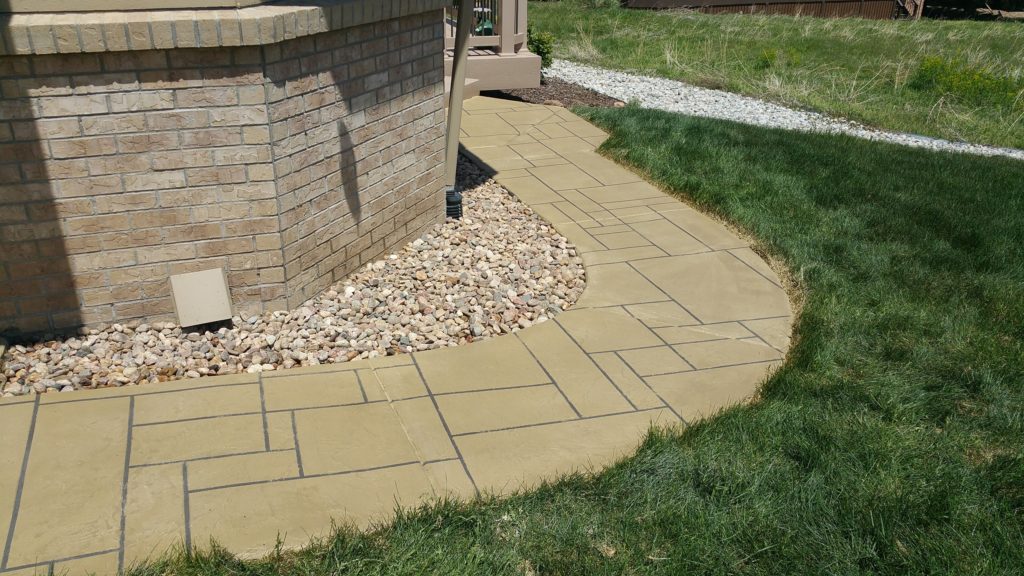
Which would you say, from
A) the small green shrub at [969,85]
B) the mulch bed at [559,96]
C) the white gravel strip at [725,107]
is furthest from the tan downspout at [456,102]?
the small green shrub at [969,85]

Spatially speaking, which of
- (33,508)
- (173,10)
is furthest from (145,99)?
(33,508)

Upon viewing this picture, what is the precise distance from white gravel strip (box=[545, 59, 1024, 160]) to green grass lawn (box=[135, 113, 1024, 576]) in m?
4.66

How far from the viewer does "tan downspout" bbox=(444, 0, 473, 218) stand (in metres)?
5.24

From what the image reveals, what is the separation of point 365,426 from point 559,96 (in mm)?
7240

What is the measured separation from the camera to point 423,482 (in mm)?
3096

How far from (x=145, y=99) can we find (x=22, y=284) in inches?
41.1

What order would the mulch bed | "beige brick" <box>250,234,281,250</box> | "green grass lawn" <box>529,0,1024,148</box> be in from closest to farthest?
"beige brick" <box>250,234,281,250</box> < the mulch bed < "green grass lawn" <box>529,0,1024,148</box>

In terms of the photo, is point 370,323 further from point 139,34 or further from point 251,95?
point 139,34

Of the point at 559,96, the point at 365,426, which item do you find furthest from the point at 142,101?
the point at 559,96

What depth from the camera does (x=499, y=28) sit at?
1006cm

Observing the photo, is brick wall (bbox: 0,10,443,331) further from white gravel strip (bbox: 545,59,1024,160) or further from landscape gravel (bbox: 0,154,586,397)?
white gravel strip (bbox: 545,59,1024,160)

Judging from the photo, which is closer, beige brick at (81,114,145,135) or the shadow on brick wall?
the shadow on brick wall

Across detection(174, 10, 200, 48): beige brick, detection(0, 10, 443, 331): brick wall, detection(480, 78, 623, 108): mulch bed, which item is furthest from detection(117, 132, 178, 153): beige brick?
detection(480, 78, 623, 108): mulch bed

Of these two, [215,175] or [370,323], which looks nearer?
[215,175]
